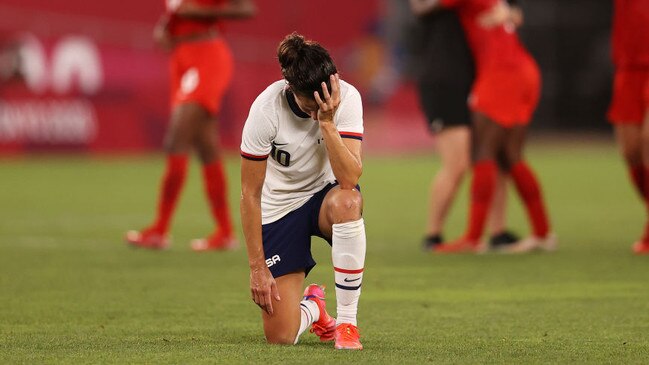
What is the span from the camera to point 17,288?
6664mm

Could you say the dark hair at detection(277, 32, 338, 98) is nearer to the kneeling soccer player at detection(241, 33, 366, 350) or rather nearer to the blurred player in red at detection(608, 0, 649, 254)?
the kneeling soccer player at detection(241, 33, 366, 350)

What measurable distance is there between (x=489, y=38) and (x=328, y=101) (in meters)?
4.18


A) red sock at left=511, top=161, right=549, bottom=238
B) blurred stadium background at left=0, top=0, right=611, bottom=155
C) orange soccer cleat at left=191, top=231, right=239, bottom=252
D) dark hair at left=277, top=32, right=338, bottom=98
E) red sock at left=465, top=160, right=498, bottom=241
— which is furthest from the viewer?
blurred stadium background at left=0, top=0, right=611, bottom=155

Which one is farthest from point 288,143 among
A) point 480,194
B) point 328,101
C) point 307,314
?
point 480,194

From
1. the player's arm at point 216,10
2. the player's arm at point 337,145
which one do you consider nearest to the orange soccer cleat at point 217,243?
the player's arm at point 216,10

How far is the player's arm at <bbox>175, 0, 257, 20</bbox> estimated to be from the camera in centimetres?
870

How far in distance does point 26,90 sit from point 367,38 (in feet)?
41.9

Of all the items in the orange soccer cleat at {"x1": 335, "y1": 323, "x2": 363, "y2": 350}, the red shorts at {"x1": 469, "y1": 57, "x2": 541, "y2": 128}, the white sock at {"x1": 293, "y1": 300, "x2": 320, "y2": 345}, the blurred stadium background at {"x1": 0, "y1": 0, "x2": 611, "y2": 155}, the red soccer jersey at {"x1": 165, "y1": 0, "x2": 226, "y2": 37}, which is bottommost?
the blurred stadium background at {"x1": 0, "y1": 0, "x2": 611, "y2": 155}

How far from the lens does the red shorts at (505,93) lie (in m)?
8.60

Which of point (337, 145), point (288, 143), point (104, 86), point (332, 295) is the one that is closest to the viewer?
point (337, 145)

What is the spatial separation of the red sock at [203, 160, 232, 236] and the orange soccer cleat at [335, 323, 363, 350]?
399 centimetres

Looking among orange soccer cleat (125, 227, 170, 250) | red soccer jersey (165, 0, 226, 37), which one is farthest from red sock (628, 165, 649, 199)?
orange soccer cleat (125, 227, 170, 250)

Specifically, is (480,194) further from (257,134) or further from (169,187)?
(257,134)

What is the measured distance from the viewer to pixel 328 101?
4.68 metres
